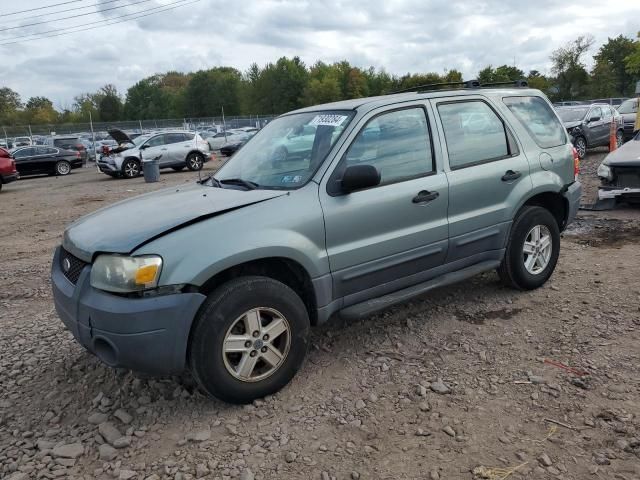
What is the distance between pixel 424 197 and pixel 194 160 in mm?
17939

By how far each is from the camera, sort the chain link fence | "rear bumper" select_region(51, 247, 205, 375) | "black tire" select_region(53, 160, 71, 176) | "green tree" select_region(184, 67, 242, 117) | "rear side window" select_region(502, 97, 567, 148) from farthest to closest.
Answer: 1. "green tree" select_region(184, 67, 242, 117)
2. the chain link fence
3. "black tire" select_region(53, 160, 71, 176)
4. "rear side window" select_region(502, 97, 567, 148)
5. "rear bumper" select_region(51, 247, 205, 375)

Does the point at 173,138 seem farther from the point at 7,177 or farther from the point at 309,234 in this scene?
the point at 309,234

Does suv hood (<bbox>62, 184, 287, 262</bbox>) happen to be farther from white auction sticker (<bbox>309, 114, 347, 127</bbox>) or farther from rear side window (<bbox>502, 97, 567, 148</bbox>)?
rear side window (<bbox>502, 97, 567, 148</bbox>)

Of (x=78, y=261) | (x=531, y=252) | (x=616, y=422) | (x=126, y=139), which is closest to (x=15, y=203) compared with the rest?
(x=126, y=139)

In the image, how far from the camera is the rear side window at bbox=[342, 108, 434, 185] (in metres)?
3.75

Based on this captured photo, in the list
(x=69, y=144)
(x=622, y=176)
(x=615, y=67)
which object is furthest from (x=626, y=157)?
(x=615, y=67)

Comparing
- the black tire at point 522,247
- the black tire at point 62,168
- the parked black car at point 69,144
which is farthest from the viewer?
the parked black car at point 69,144

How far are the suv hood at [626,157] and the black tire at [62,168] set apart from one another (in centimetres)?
2072

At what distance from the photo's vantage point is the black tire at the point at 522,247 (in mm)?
4613

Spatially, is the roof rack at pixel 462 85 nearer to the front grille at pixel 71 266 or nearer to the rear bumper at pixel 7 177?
the front grille at pixel 71 266

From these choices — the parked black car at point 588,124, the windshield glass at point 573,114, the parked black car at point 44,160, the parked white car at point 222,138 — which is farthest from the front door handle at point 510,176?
the parked white car at point 222,138

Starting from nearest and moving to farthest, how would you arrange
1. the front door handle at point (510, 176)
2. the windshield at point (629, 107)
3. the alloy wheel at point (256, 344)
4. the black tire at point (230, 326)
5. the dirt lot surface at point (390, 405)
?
the dirt lot surface at point (390, 405) → the black tire at point (230, 326) → the alloy wheel at point (256, 344) → the front door handle at point (510, 176) → the windshield at point (629, 107)

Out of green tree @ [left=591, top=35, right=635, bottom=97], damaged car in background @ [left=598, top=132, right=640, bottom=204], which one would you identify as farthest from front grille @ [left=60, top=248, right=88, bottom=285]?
green tree @ [left=591, top=35, right=635, bottom=97]

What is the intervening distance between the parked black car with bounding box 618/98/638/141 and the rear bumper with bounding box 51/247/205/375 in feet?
57.0
